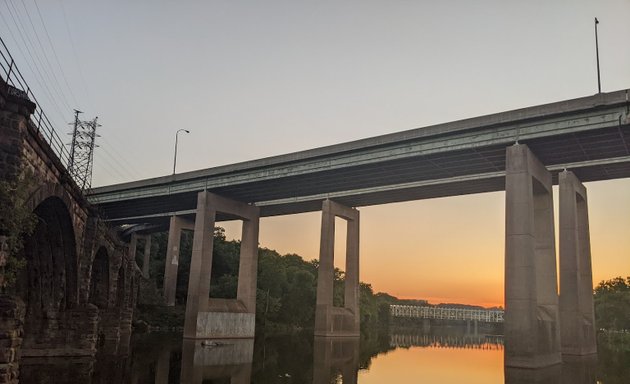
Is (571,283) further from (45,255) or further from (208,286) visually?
(45,255)

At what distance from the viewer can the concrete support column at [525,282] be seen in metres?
38.2

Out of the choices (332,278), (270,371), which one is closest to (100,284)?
(270,371)

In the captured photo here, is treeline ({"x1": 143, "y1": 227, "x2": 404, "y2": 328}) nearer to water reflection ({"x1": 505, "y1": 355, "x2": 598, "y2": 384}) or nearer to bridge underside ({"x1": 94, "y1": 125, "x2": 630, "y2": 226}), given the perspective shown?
bridge underside ({"x1": 94, "y1": 125, "x2": 630, "y2": 226})

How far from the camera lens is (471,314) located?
17862cm

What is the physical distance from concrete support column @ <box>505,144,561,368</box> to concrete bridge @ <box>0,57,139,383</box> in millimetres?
26841

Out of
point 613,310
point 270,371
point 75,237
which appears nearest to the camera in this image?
point 270,371

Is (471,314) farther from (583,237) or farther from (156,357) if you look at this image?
(156,357)

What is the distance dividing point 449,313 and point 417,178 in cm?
14117

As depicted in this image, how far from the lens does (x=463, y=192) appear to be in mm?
64438

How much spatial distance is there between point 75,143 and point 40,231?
62473 mm

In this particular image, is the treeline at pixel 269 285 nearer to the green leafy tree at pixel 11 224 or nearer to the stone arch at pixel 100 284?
the stone arch at pixel 100 284

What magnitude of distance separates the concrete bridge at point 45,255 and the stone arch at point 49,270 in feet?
0.15

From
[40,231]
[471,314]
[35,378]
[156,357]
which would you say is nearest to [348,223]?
[156,357]

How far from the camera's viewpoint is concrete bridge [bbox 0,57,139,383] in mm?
18281
